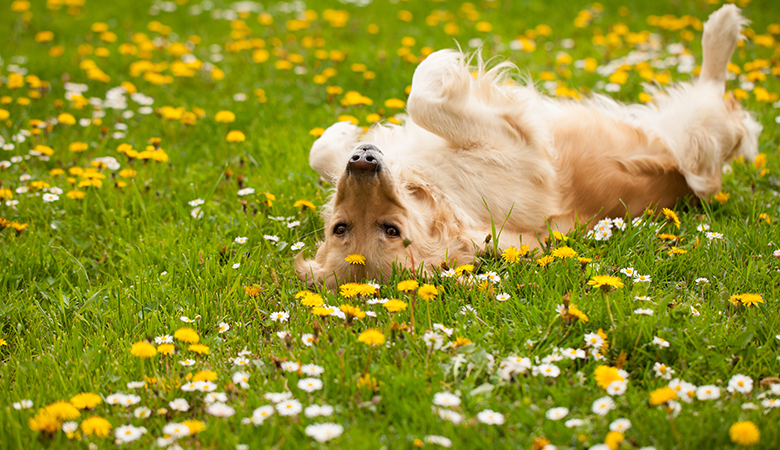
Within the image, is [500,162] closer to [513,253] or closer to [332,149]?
[513,253]

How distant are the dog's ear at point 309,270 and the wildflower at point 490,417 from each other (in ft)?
3.98

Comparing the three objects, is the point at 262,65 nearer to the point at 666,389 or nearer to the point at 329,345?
the point at 329,345

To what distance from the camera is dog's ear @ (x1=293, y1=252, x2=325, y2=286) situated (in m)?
2.95

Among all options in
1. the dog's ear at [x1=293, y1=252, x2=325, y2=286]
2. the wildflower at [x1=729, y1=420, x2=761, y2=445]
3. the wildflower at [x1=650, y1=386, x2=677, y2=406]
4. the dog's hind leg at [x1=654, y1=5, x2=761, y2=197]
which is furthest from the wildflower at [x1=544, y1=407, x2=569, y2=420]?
the dog's hind leg at [x1=654, y1=5, x2=761, y2=197]

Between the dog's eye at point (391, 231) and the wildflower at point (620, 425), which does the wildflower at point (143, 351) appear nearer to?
the dog's eye at point (391, 231)

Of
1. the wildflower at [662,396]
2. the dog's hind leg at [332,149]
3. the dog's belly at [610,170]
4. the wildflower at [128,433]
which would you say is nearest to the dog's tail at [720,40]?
the dog's belly at [610,170]

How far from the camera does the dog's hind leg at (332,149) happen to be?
378cm

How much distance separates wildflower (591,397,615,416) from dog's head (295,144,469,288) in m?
1.14

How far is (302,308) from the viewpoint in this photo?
2.72m

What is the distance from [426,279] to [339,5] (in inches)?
264

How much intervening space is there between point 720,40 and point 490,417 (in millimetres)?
3431

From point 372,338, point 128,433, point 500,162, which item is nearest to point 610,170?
point 500,162

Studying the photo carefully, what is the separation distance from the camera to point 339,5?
28.2ft

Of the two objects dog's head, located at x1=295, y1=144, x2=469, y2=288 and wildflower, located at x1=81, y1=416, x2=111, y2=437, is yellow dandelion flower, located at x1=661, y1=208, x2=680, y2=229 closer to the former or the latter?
dog's head, located at x1=295, y1=144, x2=469, y2=288
